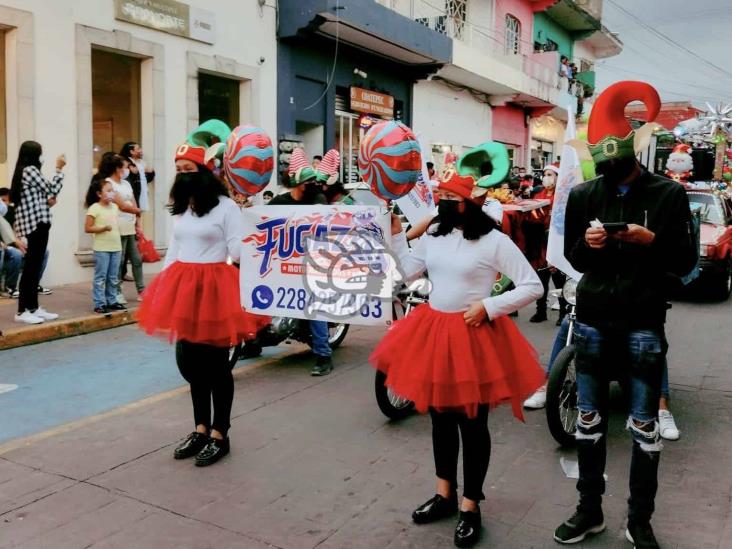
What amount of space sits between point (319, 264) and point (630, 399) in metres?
1.90

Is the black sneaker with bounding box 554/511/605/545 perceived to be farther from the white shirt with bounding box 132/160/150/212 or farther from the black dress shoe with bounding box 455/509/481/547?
the white shirt with bounding box 132/160/150/212

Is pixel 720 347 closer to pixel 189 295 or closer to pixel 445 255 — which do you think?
pixel 445 255

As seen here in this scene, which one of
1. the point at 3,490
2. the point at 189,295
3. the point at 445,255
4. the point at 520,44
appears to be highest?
the point at 520,44

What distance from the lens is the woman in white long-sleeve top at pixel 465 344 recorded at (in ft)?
10.9

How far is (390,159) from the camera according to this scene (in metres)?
3.94

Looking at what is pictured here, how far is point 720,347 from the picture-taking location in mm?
7988

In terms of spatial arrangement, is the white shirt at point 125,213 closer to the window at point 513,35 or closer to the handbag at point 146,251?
the handbag at point 146,251

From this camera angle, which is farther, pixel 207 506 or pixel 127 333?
pixel 127 333

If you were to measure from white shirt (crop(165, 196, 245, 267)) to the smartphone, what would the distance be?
227 centimetres


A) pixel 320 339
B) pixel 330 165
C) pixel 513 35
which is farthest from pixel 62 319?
pixel 513 35

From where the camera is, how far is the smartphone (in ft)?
10.1

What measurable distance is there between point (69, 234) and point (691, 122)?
16.1 meters

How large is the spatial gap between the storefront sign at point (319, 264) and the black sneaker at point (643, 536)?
5.37ft

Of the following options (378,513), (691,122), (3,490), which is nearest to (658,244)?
(378,513)
